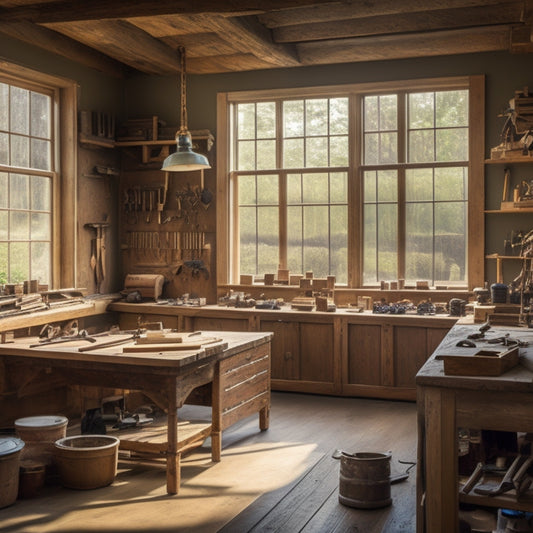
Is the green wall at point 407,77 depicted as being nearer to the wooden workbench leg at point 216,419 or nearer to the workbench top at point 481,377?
the wooden workbench leg at point 216,419

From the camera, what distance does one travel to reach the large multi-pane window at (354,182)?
24.8ft

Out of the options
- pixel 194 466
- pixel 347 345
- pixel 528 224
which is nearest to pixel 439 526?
Answer: pixel 194 466

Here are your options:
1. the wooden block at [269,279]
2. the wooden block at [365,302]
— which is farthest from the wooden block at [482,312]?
the wooden block at [269,279]

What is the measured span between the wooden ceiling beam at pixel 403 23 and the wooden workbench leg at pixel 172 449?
404 cm

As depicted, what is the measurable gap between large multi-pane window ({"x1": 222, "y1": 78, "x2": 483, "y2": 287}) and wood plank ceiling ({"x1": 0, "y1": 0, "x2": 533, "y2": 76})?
50 centimetres

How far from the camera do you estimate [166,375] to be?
455cm

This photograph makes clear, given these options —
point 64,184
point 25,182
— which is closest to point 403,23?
point 64,184

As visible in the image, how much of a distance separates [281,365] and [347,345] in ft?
2.50

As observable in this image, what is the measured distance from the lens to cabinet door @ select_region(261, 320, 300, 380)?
24.3ft

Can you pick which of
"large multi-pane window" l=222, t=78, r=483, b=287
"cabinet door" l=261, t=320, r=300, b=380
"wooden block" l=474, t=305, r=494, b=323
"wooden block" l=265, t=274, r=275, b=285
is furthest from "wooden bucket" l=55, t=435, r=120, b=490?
"large multi-pane window" l=222, t=78, r=483, b=287

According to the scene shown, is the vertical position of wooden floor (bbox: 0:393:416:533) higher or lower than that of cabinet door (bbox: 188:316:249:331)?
lower

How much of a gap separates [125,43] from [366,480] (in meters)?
5.01

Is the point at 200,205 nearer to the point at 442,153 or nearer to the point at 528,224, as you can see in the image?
the point at 442,153

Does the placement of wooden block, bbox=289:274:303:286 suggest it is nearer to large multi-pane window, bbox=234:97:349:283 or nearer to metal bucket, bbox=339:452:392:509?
large multi-pane window, bbox=234:97:349:283
